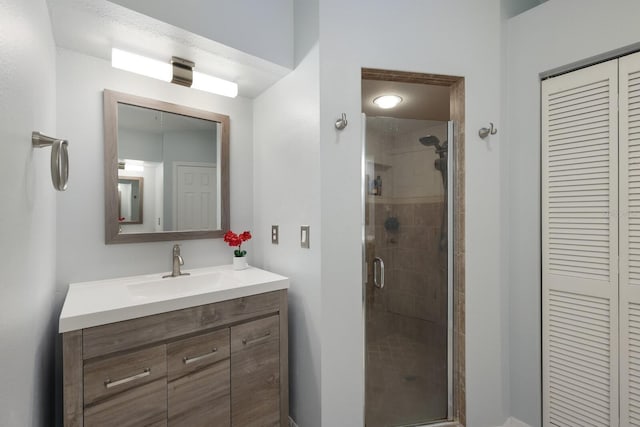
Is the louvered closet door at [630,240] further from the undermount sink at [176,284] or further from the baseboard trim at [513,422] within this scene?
the undermount sink at [176,284]

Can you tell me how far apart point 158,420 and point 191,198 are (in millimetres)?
1212

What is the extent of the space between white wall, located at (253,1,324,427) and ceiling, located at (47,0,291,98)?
0.71ft

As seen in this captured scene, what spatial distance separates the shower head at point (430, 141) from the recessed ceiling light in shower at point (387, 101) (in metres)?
0.89

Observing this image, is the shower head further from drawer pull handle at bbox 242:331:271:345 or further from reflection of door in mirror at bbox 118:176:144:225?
reflection of door in mirror at bbox 118:176:144:225

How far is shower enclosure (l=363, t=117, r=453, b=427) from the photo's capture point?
1701 mm

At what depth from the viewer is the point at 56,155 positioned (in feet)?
3.17

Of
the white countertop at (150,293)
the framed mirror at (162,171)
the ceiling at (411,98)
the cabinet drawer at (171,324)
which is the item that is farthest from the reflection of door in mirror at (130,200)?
the ceiling at (411,98)

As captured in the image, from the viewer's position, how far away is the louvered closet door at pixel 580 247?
1.48 meters

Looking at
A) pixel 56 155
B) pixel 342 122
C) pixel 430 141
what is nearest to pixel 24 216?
pixel 56 155

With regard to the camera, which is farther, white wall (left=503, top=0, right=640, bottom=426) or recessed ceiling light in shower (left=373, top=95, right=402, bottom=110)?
recessed ceiling light in shower (left=373, top=95, right=402, bottom=110)

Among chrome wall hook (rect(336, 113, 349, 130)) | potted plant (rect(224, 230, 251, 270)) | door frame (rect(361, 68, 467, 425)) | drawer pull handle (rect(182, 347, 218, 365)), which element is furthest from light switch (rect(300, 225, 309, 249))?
door frame (rect(361, 68, 467, 425))

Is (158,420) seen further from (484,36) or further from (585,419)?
(484,36)

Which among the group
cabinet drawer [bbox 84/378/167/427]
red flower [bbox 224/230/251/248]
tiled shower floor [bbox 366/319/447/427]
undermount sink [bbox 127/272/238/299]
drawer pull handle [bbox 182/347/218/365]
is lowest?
tiled shower floor [bbox 366/319/447/427]

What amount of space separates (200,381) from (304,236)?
0.87 m
